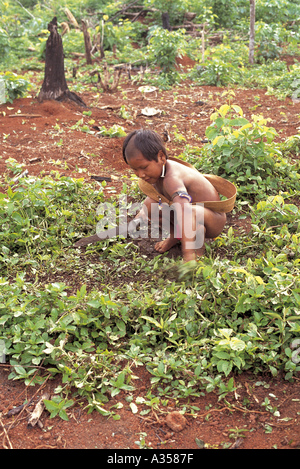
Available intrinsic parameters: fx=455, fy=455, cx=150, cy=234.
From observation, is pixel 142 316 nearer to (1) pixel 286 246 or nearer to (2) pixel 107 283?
(2) pixel 107 283

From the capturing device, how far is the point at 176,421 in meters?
2.06

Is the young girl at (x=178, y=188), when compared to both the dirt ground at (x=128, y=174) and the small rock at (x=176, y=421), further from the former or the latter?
the small rock at (x=176, y=421)

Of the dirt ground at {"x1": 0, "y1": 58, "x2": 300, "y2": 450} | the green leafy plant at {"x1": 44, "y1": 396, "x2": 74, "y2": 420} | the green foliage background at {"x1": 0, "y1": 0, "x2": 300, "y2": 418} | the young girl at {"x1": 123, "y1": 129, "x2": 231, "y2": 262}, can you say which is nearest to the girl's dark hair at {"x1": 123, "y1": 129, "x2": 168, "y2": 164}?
the young girl at {"x1": 123, "y1": 129, "x2": 231, "y2": 262}

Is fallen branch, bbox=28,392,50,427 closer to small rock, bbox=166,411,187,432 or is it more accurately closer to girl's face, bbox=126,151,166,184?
small rock, bbox=166,411,187,432

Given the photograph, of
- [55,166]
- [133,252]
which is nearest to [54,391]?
[133,252]

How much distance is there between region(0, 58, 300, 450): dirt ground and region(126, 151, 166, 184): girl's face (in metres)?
1.07

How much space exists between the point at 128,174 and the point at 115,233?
1.27 m

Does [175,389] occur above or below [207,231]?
below

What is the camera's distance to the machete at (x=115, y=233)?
11.4 feet

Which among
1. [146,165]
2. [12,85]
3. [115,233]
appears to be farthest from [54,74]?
[146,165]

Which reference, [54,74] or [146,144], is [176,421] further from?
[54,74]

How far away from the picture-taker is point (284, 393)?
7.26 feet

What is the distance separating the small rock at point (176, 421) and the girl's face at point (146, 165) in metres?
1.48
